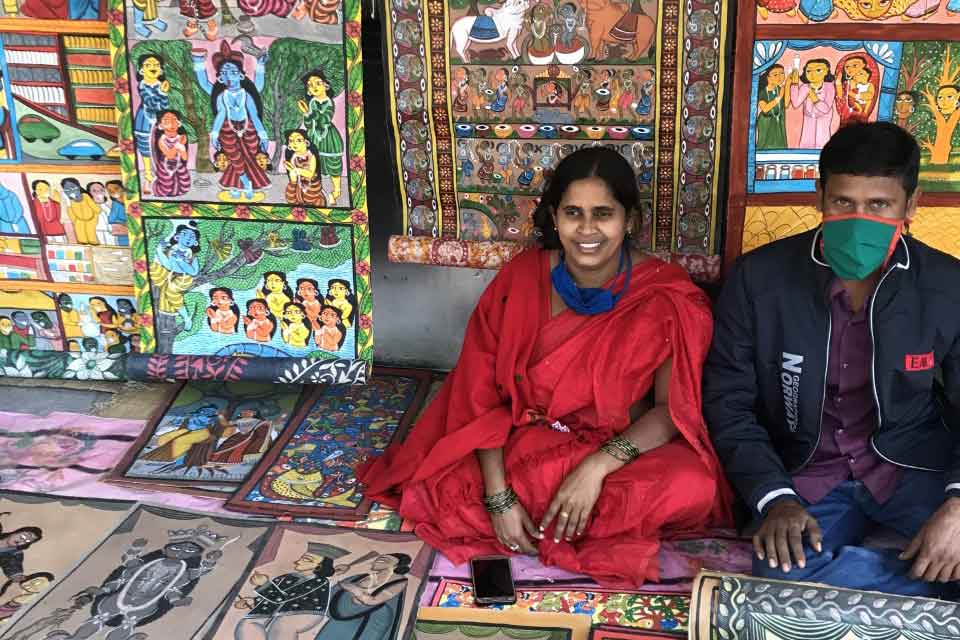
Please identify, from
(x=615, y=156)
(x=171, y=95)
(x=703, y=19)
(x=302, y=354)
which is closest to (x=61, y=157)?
(x=171, y=95)

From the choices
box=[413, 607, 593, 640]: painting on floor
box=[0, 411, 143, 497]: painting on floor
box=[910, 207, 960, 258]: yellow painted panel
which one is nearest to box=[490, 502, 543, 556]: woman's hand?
box=[413, 607, 593, 640]: painting on floor

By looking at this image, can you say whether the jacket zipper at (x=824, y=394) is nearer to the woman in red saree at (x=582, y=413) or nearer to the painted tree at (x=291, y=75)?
Result: the woman in red saree at (x=582, y=413)

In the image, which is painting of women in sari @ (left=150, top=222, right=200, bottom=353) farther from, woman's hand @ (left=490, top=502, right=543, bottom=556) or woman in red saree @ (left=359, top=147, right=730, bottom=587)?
woman's hand @ (left=490, top=502, right=543, bottom=556)

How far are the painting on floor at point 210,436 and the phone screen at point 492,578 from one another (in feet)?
3.16

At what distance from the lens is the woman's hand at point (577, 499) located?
2.53m

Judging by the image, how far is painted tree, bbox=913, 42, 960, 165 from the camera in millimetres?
2719

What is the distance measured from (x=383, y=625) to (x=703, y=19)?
200 centimetres

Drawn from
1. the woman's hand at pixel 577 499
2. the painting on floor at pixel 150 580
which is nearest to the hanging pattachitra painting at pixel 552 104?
the woman's hand at pixel 577 499

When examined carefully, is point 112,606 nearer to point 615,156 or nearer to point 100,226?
point 100,226

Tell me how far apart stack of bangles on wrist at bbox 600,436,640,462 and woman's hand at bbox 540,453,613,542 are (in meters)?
0.04

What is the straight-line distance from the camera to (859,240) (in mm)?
2188

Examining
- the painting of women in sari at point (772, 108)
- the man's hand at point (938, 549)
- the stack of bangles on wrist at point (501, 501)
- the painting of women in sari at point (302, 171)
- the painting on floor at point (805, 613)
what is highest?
the painting of women in sari at point (772, 108)

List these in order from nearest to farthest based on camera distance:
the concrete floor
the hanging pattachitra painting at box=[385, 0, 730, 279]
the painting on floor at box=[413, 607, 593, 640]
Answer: the painting on floor at box=[413, 607, 593, 640]
the hanging pattachitra painting at box=[385, 0, 730, 279]
the concrete floor

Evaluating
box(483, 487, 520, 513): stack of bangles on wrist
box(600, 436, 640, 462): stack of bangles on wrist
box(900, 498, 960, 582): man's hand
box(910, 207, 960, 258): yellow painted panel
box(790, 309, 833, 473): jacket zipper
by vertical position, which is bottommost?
box(483, 487, 520, 513): stack of bangles on wrist
